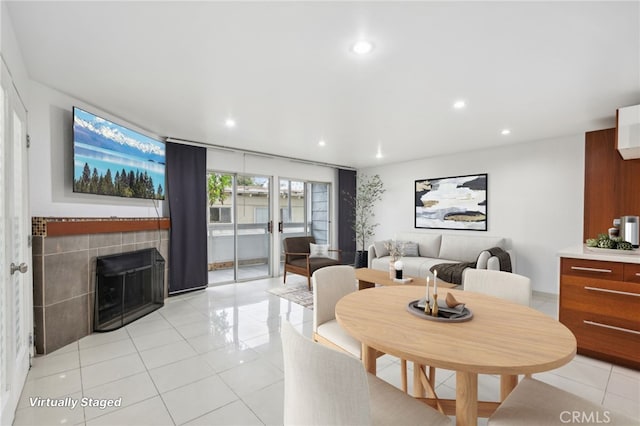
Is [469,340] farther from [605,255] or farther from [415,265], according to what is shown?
[415,265]

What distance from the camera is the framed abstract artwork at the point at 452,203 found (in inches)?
204

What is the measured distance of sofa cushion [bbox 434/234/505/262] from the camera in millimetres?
4793

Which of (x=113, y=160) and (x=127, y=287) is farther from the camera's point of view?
(x=127, y=287)

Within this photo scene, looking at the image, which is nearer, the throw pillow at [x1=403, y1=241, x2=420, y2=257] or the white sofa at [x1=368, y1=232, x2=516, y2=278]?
the white sofa at [x1=368, y1=232, x2=516, y2=278]

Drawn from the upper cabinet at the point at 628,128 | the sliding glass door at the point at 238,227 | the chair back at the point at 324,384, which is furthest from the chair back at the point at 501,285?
the sliding glass door at the point at 238,227

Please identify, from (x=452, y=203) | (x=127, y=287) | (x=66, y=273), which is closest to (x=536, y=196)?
(x=452, y=203)

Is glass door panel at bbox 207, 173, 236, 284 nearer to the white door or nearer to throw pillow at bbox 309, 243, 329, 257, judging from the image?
throw pillow at bbox 309, 243, 329, 257

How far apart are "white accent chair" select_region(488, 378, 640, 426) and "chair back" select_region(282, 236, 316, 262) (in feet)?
14.1

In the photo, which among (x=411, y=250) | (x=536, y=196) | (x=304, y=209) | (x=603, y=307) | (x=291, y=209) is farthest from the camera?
(x=304, y=209)

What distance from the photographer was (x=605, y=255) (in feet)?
8.43

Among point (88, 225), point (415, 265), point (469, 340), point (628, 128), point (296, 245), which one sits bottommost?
point (415, 265)

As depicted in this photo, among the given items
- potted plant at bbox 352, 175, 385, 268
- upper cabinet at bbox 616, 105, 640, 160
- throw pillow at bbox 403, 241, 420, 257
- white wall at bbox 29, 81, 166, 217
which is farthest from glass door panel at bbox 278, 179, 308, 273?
upper cabinet at bbox 616, 105, 640, 160

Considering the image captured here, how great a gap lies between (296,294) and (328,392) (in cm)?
375

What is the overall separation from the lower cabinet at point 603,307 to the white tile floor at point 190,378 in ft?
0.50
